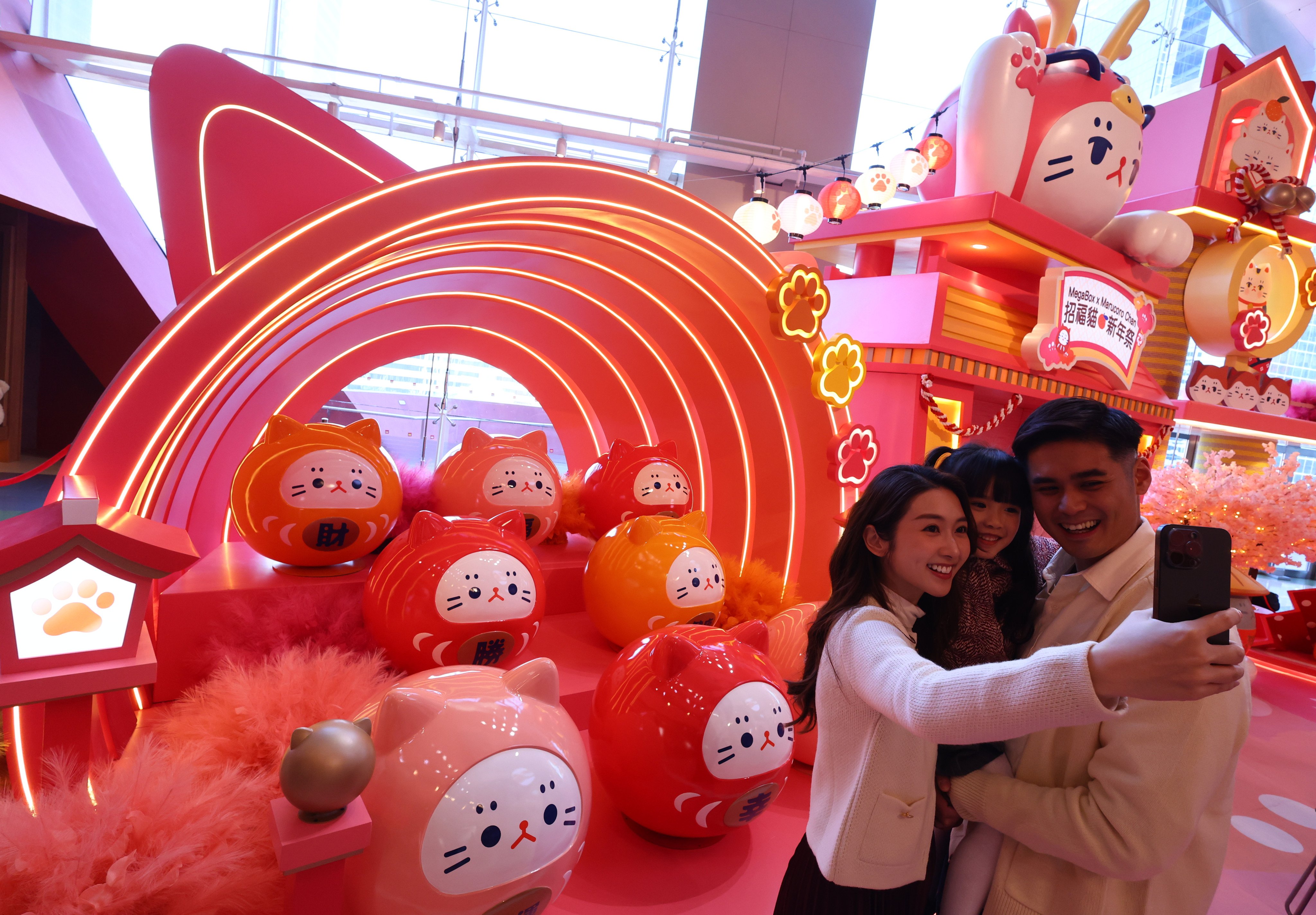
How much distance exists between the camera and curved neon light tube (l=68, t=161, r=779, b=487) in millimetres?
2643

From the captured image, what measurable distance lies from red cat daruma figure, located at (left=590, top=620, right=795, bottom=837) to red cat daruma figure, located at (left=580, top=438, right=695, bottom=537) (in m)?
2.29

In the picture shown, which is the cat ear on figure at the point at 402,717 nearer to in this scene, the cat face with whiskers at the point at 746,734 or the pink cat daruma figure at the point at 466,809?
the pink cat daruma figure at the point at 466,809

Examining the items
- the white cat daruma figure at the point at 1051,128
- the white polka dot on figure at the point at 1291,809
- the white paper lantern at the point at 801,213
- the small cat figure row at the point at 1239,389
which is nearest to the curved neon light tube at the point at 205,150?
the white paper lantern at the point at 801,213

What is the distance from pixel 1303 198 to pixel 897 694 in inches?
439

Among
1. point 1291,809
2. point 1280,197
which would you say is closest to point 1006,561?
point 1291,809

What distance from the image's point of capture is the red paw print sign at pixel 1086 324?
6.34 m

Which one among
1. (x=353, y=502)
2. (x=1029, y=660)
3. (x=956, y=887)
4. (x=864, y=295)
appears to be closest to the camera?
(x=1029, y=660)

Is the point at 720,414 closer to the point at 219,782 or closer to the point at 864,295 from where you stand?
the point at 864,295

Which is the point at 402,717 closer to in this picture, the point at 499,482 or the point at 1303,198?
the point at 499,482

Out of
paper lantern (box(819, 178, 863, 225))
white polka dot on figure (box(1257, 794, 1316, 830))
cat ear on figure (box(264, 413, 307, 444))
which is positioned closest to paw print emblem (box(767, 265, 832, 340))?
paper lantern (box(819, 178, 863, 225))

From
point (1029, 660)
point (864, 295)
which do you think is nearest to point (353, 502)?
point (1029, 660)

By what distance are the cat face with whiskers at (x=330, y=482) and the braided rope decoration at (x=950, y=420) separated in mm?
4418

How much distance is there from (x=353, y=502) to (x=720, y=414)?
2914 millimetres

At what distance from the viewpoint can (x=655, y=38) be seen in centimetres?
1033
